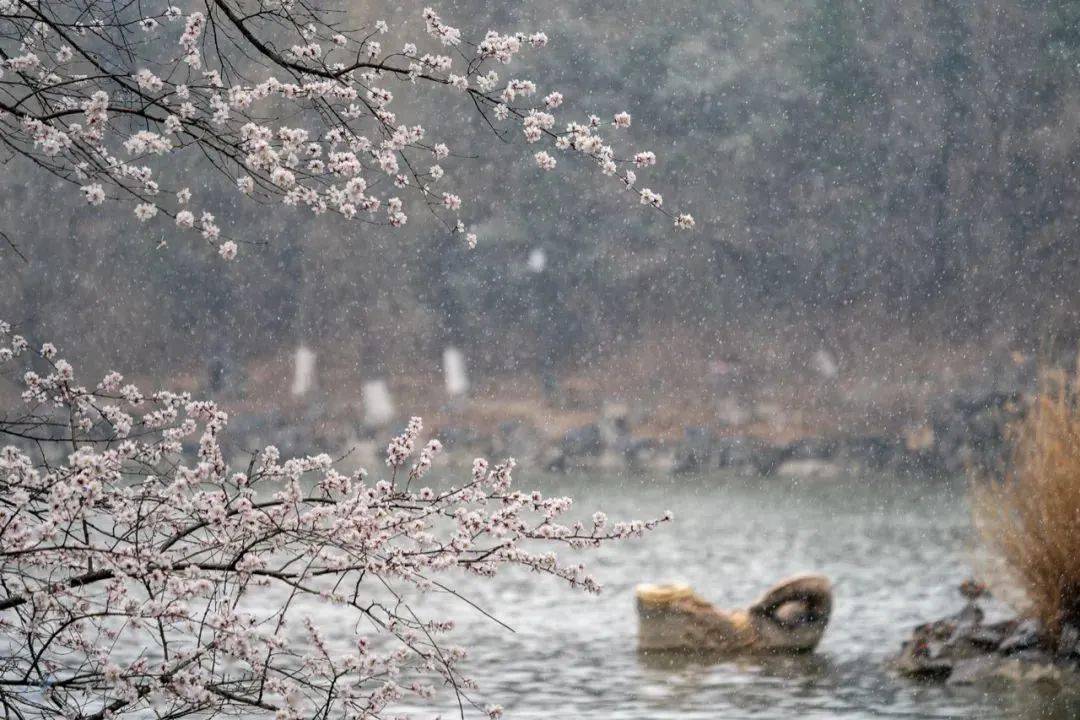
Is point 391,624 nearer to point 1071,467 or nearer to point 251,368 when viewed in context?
point 1071,467

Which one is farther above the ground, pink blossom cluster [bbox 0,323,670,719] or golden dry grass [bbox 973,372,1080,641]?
golden dry grass [bbox 973,372,1080,641]

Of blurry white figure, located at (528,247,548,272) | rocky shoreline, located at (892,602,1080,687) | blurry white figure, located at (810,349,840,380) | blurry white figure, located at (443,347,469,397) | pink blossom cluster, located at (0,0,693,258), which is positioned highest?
blurry white figure, located at (528,247,548,272)

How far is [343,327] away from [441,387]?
11.5ft

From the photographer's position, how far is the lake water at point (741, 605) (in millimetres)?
8031

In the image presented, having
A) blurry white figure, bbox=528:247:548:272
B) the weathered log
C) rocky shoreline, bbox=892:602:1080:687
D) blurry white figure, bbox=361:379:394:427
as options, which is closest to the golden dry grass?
rocky shoreline, bbox=892:602:1080:687

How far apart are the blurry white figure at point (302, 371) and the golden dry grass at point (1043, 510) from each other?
3302 centimetres

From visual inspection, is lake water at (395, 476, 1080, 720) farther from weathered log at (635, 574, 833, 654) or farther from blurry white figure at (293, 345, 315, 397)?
blurry white figure at (293, 345, 315, 397)

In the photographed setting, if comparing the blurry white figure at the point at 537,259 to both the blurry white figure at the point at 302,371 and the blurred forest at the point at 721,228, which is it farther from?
the blurry white figure at the point at 302,371

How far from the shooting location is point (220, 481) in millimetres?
3443

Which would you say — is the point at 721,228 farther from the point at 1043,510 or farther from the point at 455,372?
the point at 1043,510

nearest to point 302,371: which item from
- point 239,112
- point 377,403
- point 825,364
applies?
point 377,403

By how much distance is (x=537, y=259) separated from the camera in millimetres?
39094

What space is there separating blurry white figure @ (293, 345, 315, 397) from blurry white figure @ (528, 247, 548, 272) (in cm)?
717

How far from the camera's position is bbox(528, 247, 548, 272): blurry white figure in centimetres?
3891
